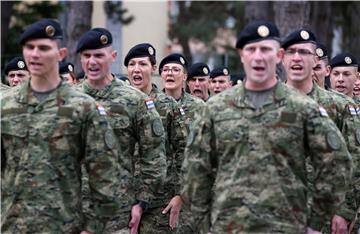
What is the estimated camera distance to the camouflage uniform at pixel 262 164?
5.85m

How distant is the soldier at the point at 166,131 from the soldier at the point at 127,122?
128 centimetres

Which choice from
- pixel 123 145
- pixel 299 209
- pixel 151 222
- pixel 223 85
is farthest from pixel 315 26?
pixel 299 209

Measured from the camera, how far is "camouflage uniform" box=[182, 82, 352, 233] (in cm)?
585

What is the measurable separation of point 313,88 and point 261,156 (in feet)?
8.17

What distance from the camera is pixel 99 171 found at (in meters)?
6.08

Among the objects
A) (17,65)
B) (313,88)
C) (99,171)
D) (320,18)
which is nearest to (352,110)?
(313,88)

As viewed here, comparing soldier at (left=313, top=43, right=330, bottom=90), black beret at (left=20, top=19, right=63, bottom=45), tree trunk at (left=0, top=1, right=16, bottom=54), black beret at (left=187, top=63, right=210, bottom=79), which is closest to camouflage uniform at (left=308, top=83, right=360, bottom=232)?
soldier at (left=313, top=43, right=330, bottom=90)

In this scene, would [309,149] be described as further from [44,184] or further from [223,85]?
[223,85]

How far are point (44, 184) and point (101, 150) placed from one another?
0.45 metres

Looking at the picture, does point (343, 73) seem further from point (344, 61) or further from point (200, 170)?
point (200, 170)

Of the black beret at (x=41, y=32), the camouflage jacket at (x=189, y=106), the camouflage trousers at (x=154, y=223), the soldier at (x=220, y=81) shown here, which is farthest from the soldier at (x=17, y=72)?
the black beret at (x=41, y=32)

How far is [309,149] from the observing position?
6.01 m

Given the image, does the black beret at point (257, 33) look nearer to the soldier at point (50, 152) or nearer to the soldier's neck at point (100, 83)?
the soldier at point (50, 152)

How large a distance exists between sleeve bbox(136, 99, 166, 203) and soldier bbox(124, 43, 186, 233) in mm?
1267
